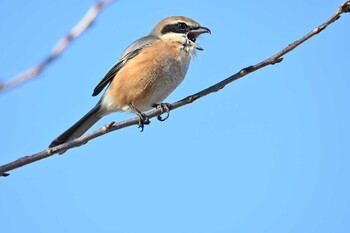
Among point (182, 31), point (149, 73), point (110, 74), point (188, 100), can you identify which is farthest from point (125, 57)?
point (188, 100)

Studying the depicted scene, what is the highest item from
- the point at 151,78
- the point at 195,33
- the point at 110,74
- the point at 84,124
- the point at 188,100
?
the point at 195,33

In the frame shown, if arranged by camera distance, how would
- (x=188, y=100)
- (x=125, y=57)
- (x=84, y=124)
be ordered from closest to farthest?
(x=188, y=100) → (x=84, y=124) → (x=125, y=57)

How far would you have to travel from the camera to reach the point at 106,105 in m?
5.04

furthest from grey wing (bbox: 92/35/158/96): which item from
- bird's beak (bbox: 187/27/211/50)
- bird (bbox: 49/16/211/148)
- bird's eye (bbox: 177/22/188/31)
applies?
bird's beak (bbox: 187/27/211/50)

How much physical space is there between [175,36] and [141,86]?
611 millimetres

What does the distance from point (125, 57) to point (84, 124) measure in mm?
772

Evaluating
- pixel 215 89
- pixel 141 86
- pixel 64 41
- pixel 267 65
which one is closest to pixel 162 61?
pixel 141 86

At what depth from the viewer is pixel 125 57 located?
5.17 m

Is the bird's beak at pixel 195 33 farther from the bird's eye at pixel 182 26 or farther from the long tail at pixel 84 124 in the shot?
the long tail at pixel 84 124

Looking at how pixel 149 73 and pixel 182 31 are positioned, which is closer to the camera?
pixel 149 73

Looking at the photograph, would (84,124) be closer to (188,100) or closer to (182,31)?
(182,31)

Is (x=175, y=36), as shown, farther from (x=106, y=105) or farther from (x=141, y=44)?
(x=106, y=105)

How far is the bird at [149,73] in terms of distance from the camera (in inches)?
188

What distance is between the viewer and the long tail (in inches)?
181
